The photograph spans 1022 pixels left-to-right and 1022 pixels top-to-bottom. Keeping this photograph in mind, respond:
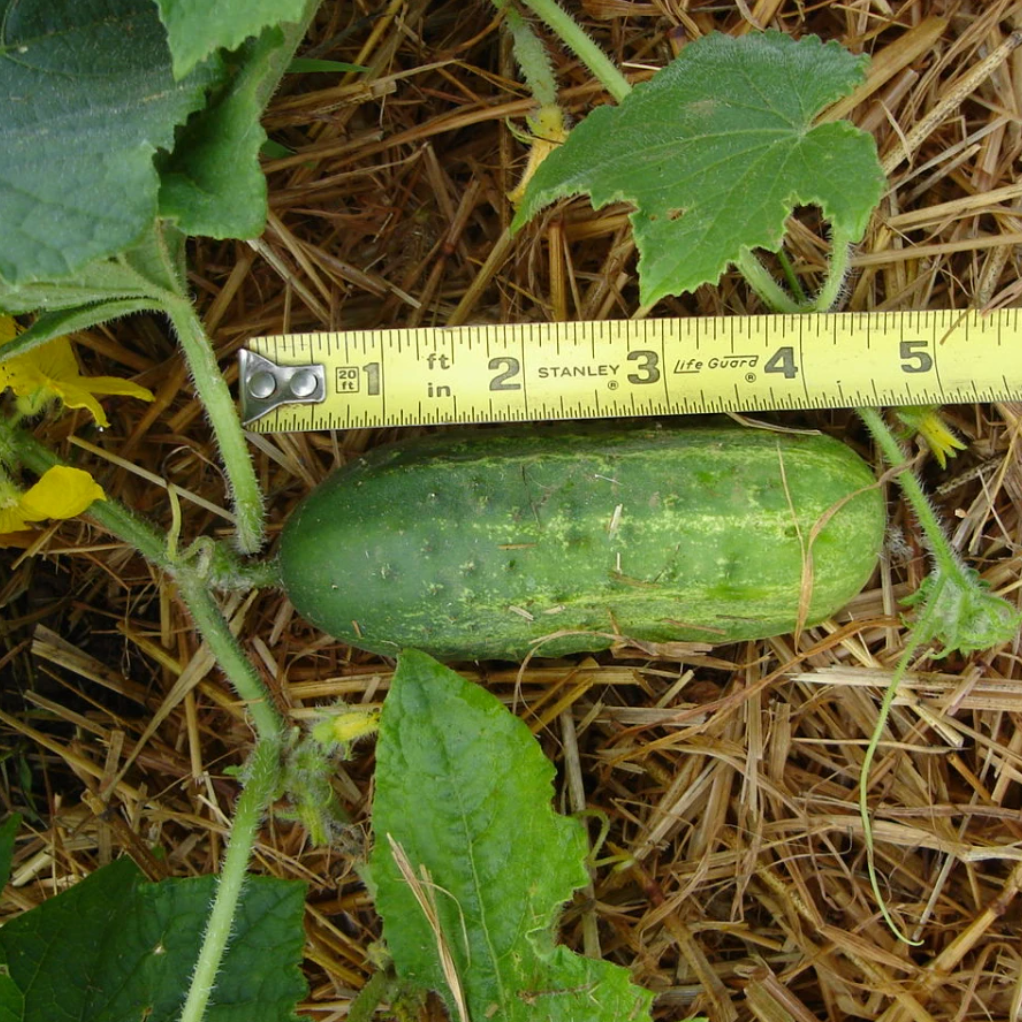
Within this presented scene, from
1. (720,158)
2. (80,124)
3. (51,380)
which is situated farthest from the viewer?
(51,380)

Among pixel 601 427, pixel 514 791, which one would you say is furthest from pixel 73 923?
pixel 601 427

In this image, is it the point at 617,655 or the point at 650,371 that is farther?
the point at 617,655

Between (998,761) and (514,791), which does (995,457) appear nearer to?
(998,761)

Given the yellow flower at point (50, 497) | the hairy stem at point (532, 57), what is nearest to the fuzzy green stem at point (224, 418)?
the yellow flower at point (50, 497)

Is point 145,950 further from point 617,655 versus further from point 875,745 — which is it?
point 875,745

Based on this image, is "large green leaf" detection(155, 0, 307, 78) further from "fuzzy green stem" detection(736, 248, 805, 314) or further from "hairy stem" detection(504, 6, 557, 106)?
"fuzzy green stem" detection(736, 248, 805, 314)

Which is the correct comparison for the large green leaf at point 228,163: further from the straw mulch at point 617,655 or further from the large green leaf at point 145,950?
the large green leaf at point 145,950

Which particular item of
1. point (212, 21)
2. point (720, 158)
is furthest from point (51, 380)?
point (720, 158)
